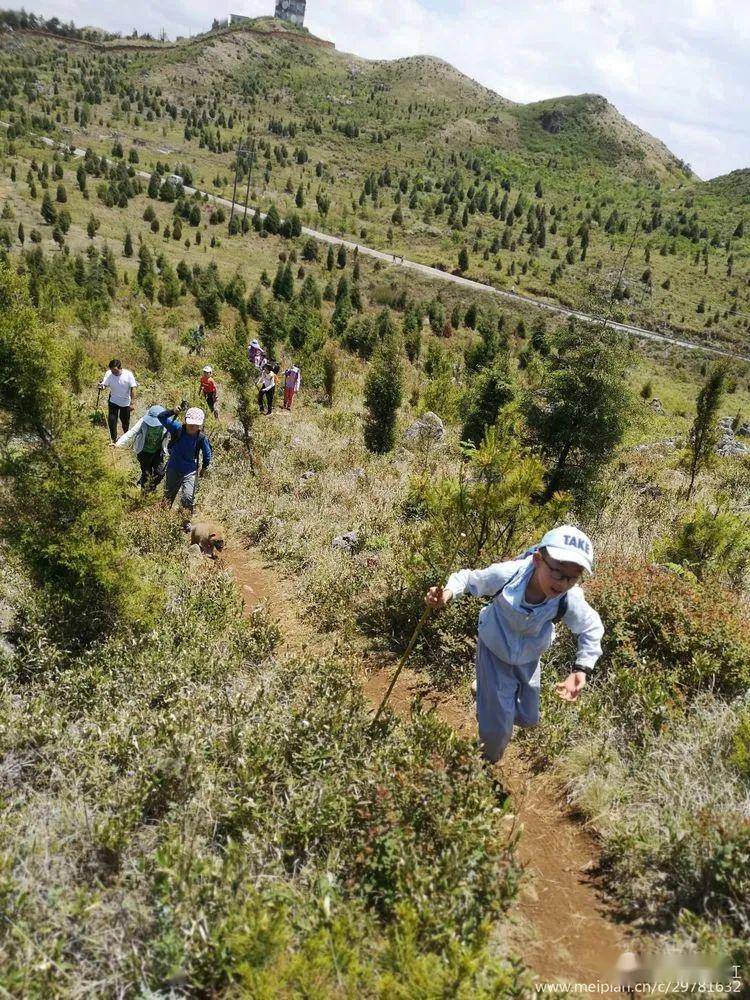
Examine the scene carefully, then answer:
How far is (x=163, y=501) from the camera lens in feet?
19.3

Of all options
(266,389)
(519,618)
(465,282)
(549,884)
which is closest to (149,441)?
(519,618)

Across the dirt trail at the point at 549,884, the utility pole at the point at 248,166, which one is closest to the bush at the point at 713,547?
the dirt trail at the point at 549,884

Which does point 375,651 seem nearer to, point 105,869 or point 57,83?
point 105,869

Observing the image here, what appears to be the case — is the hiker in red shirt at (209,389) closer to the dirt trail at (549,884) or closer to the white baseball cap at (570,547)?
the dirt trail at (549,884)

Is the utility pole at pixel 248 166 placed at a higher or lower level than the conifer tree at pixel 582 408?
higher

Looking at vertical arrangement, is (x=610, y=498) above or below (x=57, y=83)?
below

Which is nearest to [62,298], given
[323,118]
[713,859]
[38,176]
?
[713,859]

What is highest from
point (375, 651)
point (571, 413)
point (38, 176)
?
point (38, 176)

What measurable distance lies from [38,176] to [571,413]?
5342 cm

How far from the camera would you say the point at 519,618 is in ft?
9.59

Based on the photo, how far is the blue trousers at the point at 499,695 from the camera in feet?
10.1

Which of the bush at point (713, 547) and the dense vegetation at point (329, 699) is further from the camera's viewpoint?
the bush at point (713, 547)

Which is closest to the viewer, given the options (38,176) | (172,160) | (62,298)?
(62,298)

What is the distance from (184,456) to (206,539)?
3.03ft
